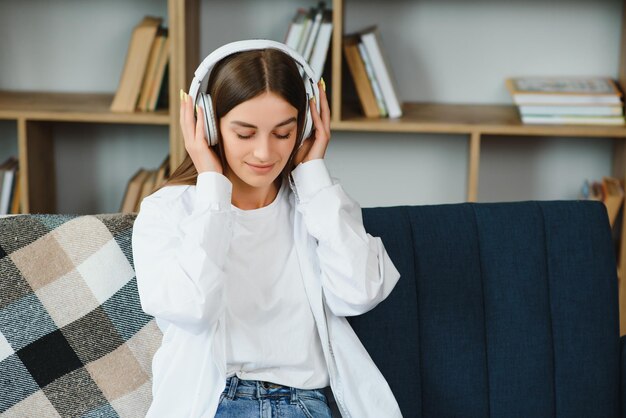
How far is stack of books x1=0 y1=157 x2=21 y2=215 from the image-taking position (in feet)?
9.29

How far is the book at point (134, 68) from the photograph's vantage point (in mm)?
2748

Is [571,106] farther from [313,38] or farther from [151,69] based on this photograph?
[151,69]

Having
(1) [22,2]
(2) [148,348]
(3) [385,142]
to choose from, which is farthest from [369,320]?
(1) [22,2]

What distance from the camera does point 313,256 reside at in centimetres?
162

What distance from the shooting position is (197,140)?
1531mm

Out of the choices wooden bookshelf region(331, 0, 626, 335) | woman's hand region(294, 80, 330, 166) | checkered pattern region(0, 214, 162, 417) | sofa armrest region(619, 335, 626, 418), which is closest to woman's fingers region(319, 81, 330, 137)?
woman's hand region(294, 80, 330, 166)

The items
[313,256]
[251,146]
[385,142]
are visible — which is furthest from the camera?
[385,142]

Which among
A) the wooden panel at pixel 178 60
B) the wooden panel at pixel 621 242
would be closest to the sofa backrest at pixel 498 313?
the wooden panel at pixel 621 242

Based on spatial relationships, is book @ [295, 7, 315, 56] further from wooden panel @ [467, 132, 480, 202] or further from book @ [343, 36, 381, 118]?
wooden panel @ [467, 132, 480, 202]

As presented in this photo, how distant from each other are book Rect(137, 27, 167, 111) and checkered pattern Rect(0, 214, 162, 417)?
1.19 metres

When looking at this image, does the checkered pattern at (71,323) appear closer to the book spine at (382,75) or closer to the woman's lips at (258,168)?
the woman's lips at (258,168)

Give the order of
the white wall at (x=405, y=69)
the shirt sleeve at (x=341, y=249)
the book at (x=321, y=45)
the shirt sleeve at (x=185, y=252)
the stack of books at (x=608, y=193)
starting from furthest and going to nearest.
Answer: the white wall at (x=405, y=69), the stack of books at (x=608, y=193), the book at (x=321, y=45), the shirt sleeve at (x=341, y=249), the shirt sleeve at (x=185, y=252)

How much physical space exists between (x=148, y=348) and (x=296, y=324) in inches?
11.0

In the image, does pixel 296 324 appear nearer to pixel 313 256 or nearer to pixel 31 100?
pixel 313 256
